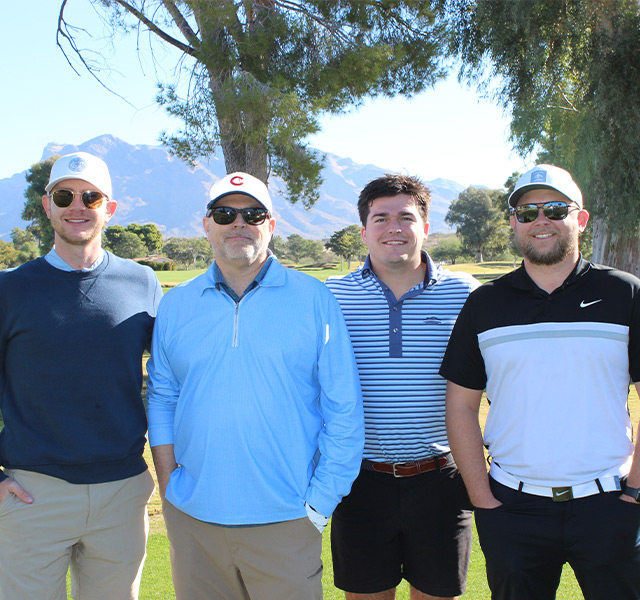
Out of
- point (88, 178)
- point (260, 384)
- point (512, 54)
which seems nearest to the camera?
point (260, 384)

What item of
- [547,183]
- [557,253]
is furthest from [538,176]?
[557,253]

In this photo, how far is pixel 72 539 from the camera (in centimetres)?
279

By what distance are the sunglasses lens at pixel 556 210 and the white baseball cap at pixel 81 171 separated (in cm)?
211

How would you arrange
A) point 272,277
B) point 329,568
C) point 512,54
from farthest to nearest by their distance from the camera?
1. point 512,54
2. point 329,568
3. point 272,277

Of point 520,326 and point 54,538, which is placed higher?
point 520,326

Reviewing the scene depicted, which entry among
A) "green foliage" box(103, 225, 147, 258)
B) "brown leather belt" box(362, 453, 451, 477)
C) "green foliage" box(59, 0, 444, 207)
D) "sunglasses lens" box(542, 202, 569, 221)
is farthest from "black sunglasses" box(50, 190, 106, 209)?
"green foliage" box(103, 225, 147, 258)

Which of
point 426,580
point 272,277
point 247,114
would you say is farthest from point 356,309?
point 247,114

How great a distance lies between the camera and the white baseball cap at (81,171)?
292cm

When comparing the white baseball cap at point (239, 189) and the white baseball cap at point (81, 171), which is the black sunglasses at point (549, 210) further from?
the white baseball cap at point (81, 171)

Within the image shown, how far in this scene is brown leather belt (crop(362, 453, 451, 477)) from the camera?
2949 millimetres

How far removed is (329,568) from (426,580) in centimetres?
153

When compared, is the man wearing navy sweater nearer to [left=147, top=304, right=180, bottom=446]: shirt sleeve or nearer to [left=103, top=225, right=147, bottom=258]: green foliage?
[left=147, top=304, right=180, bottom=446]: shirt sleeve

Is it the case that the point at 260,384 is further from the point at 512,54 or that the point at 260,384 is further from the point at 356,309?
the point at 512,54

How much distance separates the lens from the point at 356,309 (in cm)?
310
